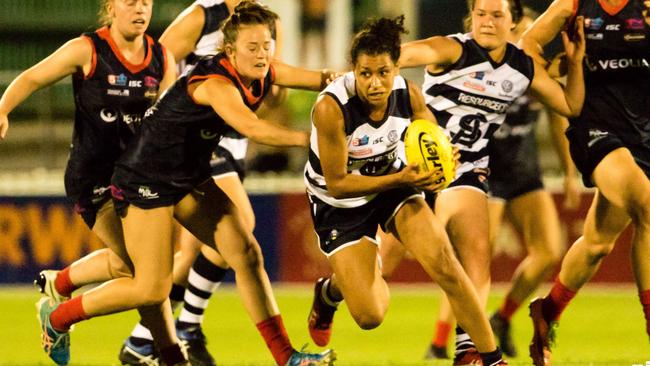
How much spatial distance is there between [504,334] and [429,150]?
2.97 metres

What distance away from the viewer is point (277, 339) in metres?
6.73

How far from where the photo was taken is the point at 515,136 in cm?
926

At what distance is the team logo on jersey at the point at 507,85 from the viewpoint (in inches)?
286

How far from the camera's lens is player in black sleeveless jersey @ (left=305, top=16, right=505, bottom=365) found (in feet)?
20.5

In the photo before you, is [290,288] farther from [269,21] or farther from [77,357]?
[269,21]

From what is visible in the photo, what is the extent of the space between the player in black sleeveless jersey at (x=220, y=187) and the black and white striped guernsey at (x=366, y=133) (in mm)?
1409

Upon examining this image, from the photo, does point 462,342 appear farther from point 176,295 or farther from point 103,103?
point 103,103

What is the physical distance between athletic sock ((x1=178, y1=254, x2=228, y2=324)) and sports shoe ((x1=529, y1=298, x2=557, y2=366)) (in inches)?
78.3

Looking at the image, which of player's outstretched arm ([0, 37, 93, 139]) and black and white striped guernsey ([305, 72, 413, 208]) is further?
player's outstretched arm ([0, 37, 93, 139])

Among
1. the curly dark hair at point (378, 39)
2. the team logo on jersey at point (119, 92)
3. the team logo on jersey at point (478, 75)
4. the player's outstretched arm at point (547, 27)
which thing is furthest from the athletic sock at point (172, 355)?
the player's outstretched arm at point (547, 27)

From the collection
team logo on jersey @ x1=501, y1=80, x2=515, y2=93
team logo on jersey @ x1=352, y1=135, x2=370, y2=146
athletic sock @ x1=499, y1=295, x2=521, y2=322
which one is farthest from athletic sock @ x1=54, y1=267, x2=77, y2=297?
athletic sock @ x1=499, y1=295, x2=521, y2=322

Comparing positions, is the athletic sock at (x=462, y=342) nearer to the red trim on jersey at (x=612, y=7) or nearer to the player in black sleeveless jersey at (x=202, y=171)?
the player in black sleeveless jersey at (x=202, y=171)

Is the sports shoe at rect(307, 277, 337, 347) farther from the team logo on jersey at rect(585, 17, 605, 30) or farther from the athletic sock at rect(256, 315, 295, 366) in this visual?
the team logo on jersey at rect(585, 17, 605, 30)

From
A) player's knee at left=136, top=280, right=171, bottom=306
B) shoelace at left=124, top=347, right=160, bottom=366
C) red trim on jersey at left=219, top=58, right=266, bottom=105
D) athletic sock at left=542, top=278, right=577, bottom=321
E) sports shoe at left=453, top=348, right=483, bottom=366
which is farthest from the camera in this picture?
shoelace at left=124, top=347, right=160, bottom=366
